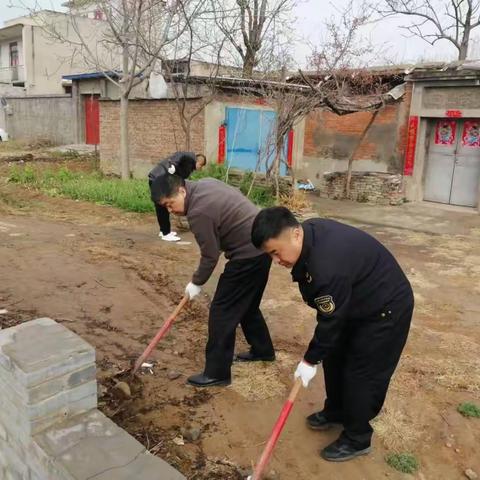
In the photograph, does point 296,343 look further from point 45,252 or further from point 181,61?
point 181,61

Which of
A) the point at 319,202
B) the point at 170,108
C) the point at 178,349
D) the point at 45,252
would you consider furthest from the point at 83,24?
the point at 178,349

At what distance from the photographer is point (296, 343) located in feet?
14.4

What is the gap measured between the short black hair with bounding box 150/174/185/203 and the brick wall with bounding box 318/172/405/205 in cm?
965

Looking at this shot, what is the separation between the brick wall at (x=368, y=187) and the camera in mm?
12102

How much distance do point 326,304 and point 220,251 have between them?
45.5 inches

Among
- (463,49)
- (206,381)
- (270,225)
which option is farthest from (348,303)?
(463,49)

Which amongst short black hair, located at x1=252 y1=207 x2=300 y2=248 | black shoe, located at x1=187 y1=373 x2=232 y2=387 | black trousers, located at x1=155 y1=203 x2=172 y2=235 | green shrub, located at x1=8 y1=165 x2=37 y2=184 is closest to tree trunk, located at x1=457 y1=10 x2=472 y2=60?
green shrub, located at x1=8 y1=165 x2=37 y2=184

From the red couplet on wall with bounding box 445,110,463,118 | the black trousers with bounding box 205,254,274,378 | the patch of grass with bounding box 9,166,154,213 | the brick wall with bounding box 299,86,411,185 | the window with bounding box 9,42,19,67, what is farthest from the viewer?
the window with bounding box 9,42,19,67

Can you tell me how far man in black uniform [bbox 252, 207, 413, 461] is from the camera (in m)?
2.41

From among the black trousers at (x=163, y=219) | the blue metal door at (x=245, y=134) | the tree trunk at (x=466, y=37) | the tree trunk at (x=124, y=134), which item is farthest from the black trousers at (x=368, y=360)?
the tree trunk at (x=466, y=37)

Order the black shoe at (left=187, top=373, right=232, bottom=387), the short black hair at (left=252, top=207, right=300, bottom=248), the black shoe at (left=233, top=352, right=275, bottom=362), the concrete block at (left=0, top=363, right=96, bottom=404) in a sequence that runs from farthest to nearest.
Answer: the black shoe at (left=233, top=352, right=275, bottom=362), the black shoe at (left=187, top=373, right=232, bottom=387), the short black hair at (left=252, top=207, right=300, bottom=248), the concrete block at (left=0, top=363, right=96, bottom=404)

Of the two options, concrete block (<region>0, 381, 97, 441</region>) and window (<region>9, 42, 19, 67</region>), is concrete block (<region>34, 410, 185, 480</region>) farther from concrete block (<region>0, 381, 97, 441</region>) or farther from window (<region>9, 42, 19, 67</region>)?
window (<region>9, 42, 19, 67</region>)

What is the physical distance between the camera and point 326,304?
2.41 meters

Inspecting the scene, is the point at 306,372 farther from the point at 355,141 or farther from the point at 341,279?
the point at 355,141
